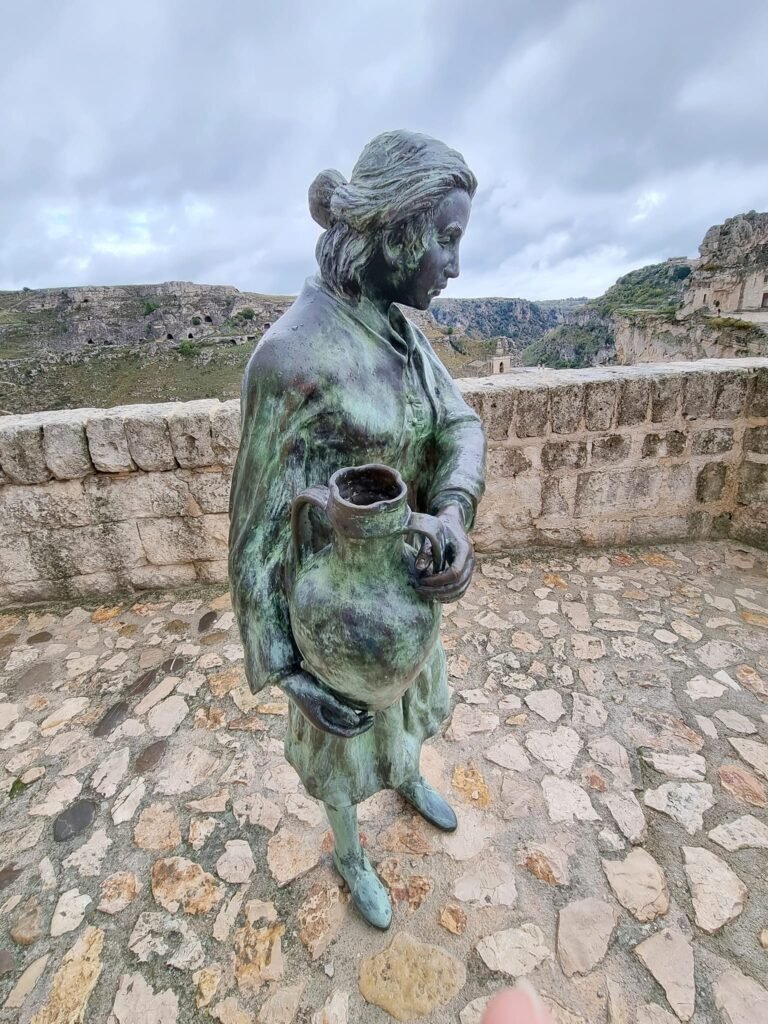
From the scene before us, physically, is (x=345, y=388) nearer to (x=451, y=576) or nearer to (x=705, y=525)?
(x=451, y=576)

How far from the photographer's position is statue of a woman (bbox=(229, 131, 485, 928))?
3.25ft

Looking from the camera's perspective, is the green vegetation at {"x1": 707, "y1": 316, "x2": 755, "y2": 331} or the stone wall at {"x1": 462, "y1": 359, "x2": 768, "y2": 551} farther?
the green vegetation at {"x1": 707, "y1": 316, "x2": 755, "y2": 331}

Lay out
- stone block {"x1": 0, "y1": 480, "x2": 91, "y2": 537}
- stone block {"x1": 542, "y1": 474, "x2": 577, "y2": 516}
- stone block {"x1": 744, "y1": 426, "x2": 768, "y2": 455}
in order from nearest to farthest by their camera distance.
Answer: stone block {"x1": 0, "y1": 480, "x2": 91, "y2": 537}
stone block {"x1": 744, "y1": 426, "x2": 768, "y2": 455}
stone block {"x1": 542, "y1": 474, "x2": 577, "y2": 516}

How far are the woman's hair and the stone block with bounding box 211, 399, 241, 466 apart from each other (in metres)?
2.16

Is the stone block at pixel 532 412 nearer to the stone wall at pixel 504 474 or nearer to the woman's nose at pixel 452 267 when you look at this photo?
the stone wall at pixel 504 474

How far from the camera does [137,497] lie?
10.8 feet

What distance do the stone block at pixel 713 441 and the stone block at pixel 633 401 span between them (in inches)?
17.8

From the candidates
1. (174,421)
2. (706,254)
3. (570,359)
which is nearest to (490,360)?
(706,254)

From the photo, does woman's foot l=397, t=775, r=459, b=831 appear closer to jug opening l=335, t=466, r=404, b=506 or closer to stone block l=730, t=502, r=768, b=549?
jug opening l=335, t=466, r=404, b=506

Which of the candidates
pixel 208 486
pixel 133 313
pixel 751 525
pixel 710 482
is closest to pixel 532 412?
pixel 710 482

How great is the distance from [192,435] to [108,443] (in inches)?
19.4

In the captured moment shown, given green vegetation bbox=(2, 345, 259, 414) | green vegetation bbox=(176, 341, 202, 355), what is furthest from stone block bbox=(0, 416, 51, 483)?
green vegetation bbox=(176, 341, 202, 355)

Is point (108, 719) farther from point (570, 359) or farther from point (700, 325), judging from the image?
point (570, 359)

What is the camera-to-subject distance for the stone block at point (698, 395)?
3.39 meters
